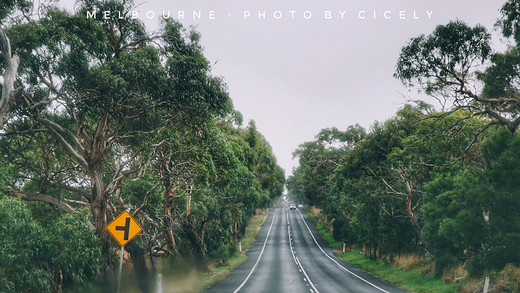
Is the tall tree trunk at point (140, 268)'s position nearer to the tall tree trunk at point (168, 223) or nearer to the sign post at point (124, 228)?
the tall tree trunk at point (168, 223)

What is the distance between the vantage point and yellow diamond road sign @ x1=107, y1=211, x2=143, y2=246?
9.86 metres

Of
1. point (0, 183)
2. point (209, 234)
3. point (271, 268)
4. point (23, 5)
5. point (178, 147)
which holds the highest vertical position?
point (23, 5)

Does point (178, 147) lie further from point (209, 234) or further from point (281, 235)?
point (281, 235)

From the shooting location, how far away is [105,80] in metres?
11.9

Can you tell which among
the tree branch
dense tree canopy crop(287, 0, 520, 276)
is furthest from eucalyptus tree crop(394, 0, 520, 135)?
the tree branch

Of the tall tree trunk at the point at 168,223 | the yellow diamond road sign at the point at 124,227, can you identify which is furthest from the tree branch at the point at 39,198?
the tall tree trunk at the point at 168,223

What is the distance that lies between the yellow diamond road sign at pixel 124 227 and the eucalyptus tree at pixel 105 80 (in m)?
3.95

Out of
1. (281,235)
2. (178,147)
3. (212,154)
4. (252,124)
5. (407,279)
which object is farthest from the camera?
(281,235)

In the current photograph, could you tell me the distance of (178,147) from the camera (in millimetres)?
15797

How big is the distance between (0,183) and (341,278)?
18799 mm

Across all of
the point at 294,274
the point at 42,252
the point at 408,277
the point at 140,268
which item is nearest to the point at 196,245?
the point at 294,274

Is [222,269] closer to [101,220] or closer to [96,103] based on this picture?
[101,220]

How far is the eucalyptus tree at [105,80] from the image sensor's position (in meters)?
11.8

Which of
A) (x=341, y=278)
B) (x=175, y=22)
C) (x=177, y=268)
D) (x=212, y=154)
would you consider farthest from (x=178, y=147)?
(x=341, y=278)
